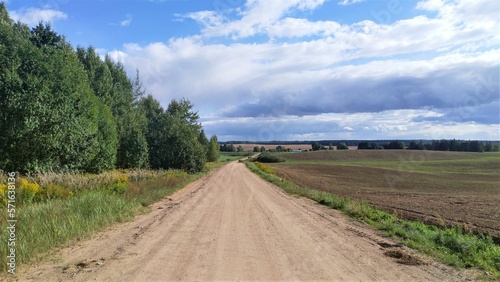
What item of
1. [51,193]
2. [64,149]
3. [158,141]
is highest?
[158,141]

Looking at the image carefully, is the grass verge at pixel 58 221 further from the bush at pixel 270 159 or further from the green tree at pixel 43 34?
the bush at pixel 270 159

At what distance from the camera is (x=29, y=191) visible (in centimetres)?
1254

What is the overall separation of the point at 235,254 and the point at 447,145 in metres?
142

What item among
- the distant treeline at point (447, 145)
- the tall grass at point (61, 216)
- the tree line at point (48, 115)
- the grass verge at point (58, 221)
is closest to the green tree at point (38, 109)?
the tree line at point (48, 115)

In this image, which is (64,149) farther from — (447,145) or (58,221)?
(447,145)

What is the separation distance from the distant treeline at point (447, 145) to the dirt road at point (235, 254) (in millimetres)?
134676

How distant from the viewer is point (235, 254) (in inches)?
296

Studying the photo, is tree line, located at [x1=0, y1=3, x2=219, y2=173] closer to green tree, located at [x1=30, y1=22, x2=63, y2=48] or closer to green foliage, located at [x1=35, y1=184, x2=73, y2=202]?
green tree, located at [x1=30, y1=22, x2=63, y2=48]

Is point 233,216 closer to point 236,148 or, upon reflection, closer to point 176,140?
point 176,140

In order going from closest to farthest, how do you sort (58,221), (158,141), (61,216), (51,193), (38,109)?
1. (58,221)
2. (61,216)
3. (51,193)
4. (38,109)
5. (158,141)

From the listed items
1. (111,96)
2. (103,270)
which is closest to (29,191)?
(103,270)

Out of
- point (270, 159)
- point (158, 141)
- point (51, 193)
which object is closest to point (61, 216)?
point (51, 193)

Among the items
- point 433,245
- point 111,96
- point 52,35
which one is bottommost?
point 433,245

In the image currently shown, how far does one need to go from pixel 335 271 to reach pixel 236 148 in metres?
192
